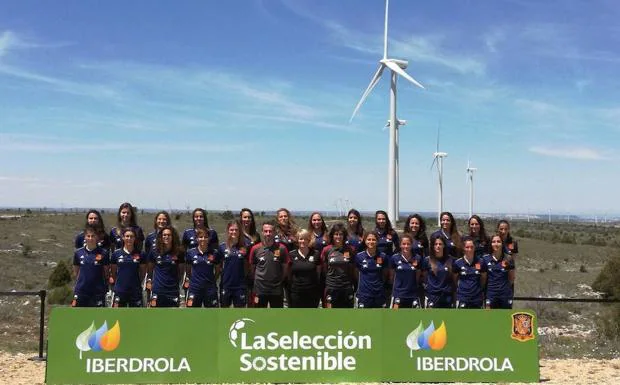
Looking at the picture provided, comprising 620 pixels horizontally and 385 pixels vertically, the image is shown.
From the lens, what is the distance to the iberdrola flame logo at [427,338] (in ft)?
29.3

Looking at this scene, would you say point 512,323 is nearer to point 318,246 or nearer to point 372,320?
point 372,320

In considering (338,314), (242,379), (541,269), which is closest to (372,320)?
(338,314)

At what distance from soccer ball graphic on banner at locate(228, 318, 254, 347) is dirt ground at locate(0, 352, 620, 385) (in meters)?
2.78

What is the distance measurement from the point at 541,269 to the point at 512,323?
3143cm

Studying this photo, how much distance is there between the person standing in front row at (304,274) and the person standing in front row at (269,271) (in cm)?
16

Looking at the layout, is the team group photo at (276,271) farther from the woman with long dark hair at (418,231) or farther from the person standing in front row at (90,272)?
the woman with long dark hair at (418,231)

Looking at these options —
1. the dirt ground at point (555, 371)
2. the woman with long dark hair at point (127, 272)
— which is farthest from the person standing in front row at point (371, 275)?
the woman with long dark hair at point (127, 272)

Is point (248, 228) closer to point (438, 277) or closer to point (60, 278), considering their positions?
point (438, 277)

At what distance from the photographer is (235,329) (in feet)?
28.7

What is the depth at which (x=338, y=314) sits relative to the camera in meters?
8.87

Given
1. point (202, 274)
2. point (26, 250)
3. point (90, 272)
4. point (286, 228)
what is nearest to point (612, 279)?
point (286, 228)

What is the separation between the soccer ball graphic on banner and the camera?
28.6 feet

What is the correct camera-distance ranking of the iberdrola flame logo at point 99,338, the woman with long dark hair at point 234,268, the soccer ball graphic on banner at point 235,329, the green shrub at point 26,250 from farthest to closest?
1. the green shrub at point 26,250
2. the woman with long dark hair at point 234,268
3. the soccer ball graphic on banner at point 235,329
4. the iberdrola flame logo at point 99,338

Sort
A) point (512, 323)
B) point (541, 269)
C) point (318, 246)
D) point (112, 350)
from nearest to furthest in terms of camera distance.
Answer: point (112, 350)
point (512, 323)
point (318, 246)
point (541, 269)
